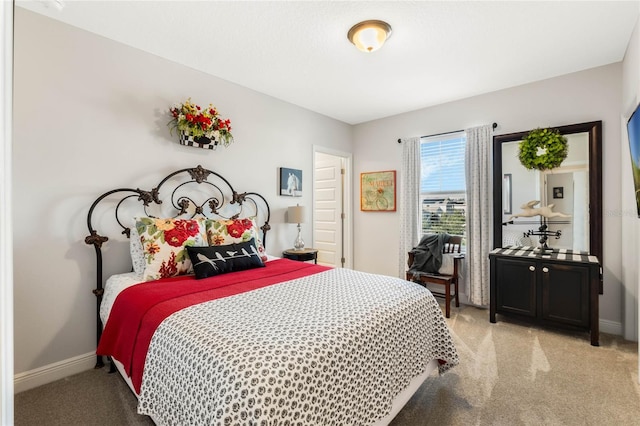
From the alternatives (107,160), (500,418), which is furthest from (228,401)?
(107,160)

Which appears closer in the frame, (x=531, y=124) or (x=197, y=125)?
(x=197, y=125)

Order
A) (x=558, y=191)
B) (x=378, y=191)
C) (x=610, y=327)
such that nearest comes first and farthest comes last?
(x=610, y=327), (x=558, y=191), (x=378, y=191)

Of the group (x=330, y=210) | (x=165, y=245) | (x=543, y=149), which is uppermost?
(x=543, y=149)

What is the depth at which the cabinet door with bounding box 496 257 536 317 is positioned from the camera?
3.08 m

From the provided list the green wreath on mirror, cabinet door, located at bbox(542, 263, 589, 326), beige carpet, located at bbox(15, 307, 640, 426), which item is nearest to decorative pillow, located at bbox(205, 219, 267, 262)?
beige carpet, located at bbox(15, 307, 640, 426)

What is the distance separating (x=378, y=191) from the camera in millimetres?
4754

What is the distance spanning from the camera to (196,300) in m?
1.78

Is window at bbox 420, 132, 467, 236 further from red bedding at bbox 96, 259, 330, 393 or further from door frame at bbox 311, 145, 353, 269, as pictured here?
red bedding at bbox 96, 259, 330, 393

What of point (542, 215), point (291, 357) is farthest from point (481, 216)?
point (291, 357)

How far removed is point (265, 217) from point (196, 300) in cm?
204

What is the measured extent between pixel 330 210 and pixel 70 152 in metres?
3.61

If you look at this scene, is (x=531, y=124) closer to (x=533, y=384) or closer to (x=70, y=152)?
(x=533, y=384)

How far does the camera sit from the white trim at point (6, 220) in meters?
0.50

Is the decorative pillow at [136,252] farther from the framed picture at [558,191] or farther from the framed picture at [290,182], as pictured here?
the framed picture at [558,191]
